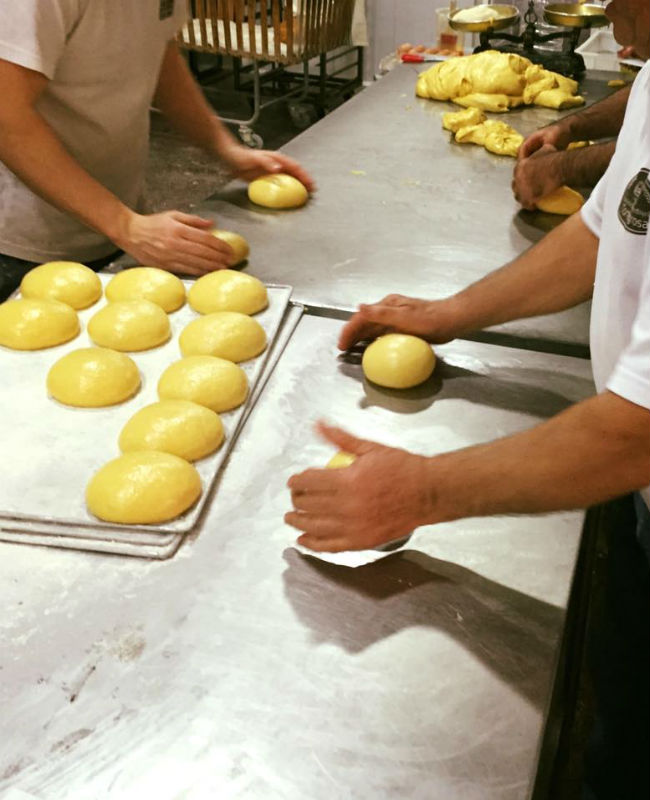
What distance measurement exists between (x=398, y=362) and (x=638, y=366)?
0.62m

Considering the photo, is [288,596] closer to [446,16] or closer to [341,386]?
[341,386]

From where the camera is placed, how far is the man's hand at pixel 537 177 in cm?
235

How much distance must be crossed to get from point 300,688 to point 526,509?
15.3 inches

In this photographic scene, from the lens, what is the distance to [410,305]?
5.53 feet

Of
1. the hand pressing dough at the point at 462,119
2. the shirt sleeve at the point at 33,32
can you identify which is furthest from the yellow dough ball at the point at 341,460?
the hand pressing dough at the point at 462,119

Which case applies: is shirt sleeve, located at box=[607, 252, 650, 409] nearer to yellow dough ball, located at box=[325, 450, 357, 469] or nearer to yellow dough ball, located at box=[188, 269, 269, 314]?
yellow dough ball, located at box=[325, 450, 357, 469]

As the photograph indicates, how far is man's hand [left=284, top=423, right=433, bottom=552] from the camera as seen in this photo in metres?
1.08

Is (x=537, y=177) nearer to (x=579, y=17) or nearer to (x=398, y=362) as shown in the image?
(x=398, y=362)

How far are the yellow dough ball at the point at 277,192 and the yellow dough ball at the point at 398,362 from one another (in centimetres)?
92

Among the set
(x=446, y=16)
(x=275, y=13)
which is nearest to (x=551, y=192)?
(x=446, y=16)

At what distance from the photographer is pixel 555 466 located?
103cm

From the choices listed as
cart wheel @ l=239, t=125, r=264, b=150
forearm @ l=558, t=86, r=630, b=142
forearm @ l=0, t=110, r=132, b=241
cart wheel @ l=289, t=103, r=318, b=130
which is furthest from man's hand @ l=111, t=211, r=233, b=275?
cart wheel @ l=289, t=103, r=318, b=130

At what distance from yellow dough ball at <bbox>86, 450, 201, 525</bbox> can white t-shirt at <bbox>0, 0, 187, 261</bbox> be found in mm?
955

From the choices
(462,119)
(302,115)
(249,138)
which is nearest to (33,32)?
(462,119)
